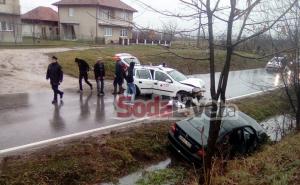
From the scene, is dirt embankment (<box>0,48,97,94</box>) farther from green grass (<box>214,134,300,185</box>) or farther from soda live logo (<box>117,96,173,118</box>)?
green grass (<box>214,134,300,185</box>)

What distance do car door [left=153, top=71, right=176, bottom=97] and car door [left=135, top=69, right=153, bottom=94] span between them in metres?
0.26

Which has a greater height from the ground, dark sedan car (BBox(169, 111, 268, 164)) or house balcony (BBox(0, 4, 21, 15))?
house balcony (BBox(0, 4, 21, 15))

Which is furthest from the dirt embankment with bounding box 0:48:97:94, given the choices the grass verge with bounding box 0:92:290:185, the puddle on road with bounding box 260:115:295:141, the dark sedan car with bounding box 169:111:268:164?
the puddle on road with bounding box 260:115:295:141

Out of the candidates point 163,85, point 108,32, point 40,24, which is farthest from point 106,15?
point 40,24

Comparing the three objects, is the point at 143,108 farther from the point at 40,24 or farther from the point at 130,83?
the point at 40,24

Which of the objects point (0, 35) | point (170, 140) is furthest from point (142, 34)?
point (0, 35)

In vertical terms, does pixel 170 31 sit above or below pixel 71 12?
below

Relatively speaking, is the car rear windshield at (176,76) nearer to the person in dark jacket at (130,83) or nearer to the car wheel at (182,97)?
the car wheel at (182,97)

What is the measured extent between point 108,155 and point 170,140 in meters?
1.92

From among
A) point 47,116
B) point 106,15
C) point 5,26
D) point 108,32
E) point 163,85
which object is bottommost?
point 47,116

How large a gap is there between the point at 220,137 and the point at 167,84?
7.27 metres

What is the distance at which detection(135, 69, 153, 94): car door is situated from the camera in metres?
16.3

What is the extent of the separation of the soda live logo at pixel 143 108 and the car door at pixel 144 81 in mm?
715

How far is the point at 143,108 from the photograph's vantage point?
1420 cm
